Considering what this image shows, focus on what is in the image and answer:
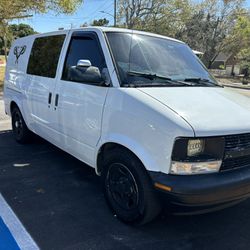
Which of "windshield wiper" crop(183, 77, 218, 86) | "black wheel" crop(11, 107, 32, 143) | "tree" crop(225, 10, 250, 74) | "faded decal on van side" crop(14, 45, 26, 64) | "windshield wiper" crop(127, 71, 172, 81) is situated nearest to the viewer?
"windshield wiper" crop(127, 71, 172, 81)

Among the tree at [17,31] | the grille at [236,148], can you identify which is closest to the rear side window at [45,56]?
the grille at [236,148]

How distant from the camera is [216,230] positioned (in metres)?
3.45

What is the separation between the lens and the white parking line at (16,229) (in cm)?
304

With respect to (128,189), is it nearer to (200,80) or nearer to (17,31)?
(200,80)

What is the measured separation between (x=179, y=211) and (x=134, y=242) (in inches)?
21.8

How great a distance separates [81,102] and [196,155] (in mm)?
1633

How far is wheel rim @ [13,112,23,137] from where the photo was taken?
618 centimetres

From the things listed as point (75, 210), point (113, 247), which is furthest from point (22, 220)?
point (113, 247)

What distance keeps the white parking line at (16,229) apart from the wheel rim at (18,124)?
2.53 meters

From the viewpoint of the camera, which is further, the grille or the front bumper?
the grille

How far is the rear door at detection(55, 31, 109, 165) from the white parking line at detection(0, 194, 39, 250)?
1.04 m

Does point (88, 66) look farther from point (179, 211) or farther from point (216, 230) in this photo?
point (216, 230)

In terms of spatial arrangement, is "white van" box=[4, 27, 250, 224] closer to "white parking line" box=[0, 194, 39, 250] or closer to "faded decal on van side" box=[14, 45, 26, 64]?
"white parking line" box=[0, 194, 39, 250]

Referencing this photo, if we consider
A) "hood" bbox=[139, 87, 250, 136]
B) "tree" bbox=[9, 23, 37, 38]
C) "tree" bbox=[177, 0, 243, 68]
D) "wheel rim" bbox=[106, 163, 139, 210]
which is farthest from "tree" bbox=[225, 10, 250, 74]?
"wheel rim" bbox=[106, 163, 139, 210]
